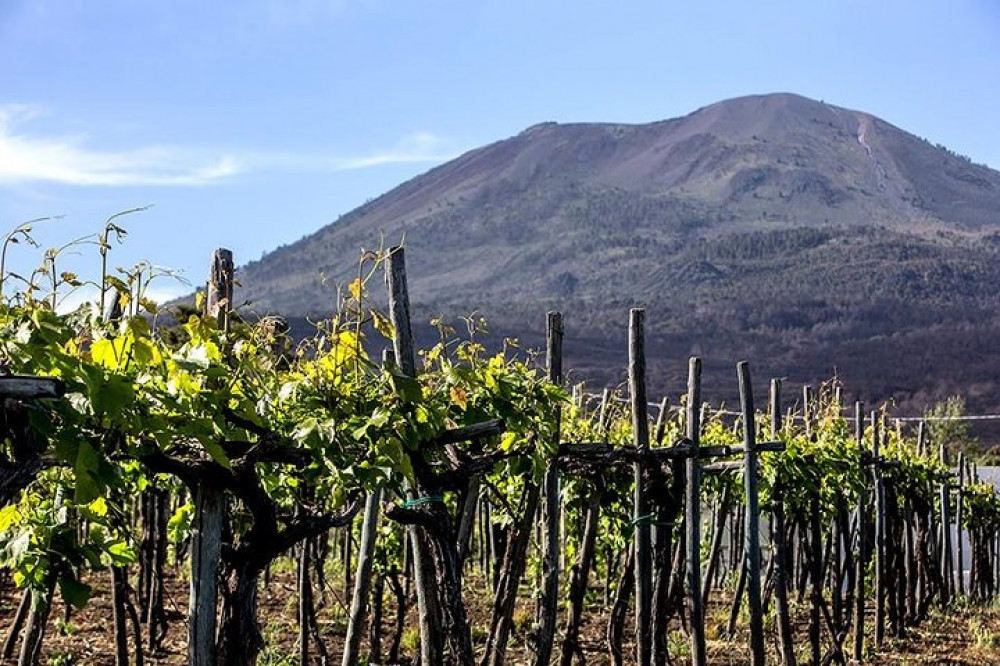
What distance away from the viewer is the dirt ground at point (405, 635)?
8.39 metres

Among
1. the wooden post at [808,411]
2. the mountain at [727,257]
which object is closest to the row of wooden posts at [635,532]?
the wooden post at [808,411]

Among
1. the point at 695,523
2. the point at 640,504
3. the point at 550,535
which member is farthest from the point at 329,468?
the point at 695,523

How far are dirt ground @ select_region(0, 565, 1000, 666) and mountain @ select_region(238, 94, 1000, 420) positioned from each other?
206 ft

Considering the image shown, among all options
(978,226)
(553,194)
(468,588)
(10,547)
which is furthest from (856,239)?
(10,547)

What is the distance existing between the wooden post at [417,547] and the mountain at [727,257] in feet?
229

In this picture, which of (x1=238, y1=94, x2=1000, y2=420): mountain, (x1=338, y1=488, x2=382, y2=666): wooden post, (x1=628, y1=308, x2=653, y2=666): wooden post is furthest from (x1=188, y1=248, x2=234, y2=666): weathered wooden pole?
(x1=238, y1=94, x2=1000, y2=420): mountain

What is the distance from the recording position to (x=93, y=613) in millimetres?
9891

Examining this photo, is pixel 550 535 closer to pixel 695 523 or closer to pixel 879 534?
pixel 695 523

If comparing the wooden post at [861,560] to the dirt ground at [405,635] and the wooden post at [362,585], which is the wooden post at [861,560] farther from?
the wooden post at [362,585]

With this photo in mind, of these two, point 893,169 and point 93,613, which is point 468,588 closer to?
point 93,613

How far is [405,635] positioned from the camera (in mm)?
9250

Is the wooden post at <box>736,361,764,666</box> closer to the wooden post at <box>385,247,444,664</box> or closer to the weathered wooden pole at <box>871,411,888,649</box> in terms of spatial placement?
the wooden post at <box>385,247,444,664</box>

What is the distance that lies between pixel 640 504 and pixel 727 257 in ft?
425

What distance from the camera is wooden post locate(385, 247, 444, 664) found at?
4789 millimetres
